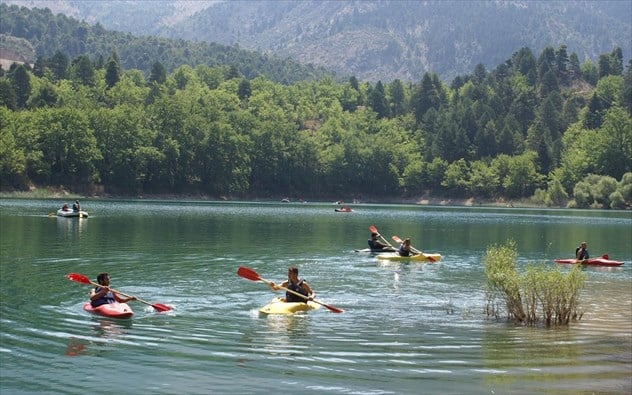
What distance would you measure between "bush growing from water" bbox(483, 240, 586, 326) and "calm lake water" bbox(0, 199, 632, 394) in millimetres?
688

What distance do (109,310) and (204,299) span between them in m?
5.64


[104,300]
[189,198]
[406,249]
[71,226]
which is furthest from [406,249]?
[189,198]

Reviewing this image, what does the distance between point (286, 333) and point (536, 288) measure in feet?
26.8

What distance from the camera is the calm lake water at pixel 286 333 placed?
65.9 ft

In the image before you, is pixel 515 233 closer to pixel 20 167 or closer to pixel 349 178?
pixel 20 167

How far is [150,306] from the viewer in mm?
30828

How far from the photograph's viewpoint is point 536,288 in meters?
27.5

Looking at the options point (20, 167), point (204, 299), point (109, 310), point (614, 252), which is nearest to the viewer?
point (109, 310)

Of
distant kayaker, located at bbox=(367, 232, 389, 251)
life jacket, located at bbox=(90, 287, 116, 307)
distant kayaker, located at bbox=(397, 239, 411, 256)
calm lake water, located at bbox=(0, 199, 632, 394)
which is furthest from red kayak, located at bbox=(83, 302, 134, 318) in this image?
distant kayaker, located at bbox=(367, 232, 389, 251)

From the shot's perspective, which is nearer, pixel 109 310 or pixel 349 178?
pixel 109 310

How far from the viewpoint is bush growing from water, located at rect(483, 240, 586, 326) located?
1073 inches

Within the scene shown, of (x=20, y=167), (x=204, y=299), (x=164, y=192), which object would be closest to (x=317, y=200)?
(x=164, y=192)

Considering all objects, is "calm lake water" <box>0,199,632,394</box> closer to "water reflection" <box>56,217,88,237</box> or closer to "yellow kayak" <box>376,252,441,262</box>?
"yellow kayak" <box>376,252,441,262</box>

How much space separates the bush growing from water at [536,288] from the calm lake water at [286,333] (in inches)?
27.1
